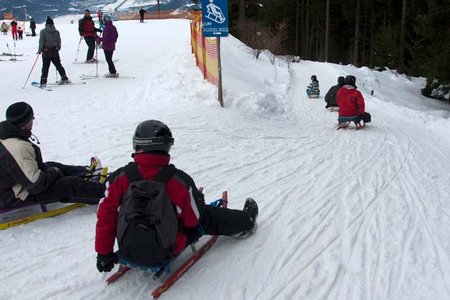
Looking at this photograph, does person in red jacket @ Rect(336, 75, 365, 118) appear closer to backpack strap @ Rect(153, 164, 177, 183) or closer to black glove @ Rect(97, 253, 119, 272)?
backpack strap @ Rect(153, 164, 177, 183)

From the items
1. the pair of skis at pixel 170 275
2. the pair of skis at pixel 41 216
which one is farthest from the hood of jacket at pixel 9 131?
the pair of skis at pixel 170 275

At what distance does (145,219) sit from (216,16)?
7.38 m

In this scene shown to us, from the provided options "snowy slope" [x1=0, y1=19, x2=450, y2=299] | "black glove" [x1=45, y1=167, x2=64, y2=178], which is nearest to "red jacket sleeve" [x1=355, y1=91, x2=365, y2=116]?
"snowy slope" [x1=0, y1=19, x2=450, y2=299]

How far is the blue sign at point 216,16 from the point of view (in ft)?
31.4

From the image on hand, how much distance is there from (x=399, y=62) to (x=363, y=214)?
101 feet

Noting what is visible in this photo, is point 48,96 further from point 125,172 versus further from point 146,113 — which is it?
point 125,172

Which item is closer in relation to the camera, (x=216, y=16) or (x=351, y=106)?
(x=216, y=16)

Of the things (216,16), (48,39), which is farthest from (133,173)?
(48,39)

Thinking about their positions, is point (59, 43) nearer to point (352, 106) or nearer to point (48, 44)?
point (48, 44)

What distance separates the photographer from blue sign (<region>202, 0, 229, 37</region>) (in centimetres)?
956

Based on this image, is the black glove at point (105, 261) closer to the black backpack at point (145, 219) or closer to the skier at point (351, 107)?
the black backpack at point (145, 219)

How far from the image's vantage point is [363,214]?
4.98 metres

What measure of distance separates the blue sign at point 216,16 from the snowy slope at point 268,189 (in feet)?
6.27

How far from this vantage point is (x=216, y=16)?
9.60 m
